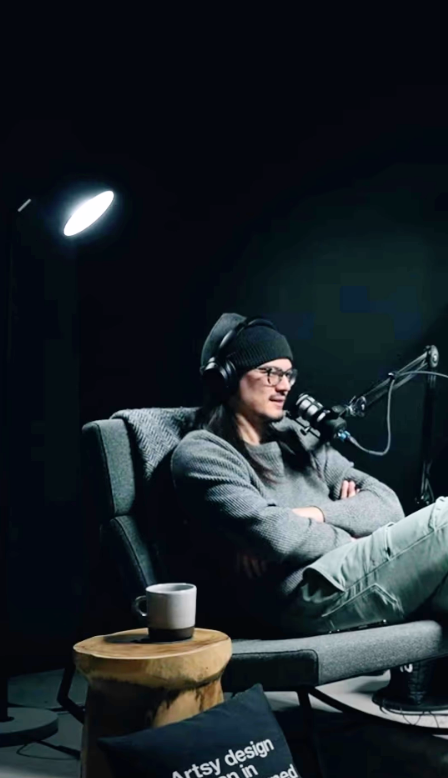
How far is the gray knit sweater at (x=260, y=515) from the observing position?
2.37m

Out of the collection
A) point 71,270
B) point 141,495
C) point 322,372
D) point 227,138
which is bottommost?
point 141,495

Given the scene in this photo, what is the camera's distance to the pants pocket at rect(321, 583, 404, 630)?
230 cm

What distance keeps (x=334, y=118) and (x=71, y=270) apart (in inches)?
44.1

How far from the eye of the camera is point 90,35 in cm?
329

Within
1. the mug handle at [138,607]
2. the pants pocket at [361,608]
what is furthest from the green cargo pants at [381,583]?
the mug handle at [138,607]

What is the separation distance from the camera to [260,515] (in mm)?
2375

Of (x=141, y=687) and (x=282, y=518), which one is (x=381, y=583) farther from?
(x=141, y=687)

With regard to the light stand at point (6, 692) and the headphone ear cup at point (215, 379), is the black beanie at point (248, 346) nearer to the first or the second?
the headphone ear cup at point (215, 379)

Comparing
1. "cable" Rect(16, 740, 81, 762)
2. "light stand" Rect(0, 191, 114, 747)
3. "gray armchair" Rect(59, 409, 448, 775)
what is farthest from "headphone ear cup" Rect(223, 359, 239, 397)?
"cable" Rect(16, 740, 81, 762)

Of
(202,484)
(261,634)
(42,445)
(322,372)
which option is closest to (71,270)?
(42,445)

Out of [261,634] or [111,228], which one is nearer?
[261,634]

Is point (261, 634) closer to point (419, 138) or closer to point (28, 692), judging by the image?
point (28, 692)

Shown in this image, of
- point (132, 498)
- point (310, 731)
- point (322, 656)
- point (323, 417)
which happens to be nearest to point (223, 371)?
point (323, 417)

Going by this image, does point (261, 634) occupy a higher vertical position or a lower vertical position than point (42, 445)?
lower
